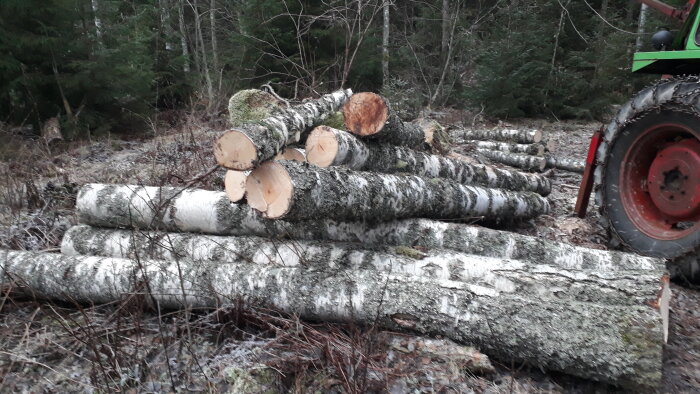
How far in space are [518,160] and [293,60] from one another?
7089mm

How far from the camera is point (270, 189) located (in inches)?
108

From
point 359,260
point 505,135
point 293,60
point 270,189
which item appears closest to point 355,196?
point 359,260

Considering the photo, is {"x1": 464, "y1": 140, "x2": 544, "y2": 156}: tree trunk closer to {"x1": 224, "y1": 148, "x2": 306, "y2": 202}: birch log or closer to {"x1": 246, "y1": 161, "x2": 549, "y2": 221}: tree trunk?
{"x1": 246, "y1": 161, "x2": 549, "y2": 221}: tree trunk

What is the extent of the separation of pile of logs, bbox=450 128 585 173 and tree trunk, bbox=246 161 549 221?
3687 millimetres

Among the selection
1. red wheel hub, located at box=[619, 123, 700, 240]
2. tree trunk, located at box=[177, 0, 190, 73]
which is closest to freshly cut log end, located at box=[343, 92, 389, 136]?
red wheel hub, located at box=[619, 123, 700, 240]

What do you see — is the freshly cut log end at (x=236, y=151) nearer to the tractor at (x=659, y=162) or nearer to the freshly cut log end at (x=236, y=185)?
the freshly cut log end at (x=236, y=185)

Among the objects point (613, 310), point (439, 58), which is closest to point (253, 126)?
point (613, 310)

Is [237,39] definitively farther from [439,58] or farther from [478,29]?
[478,29]

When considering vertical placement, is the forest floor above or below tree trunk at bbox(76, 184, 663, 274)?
below

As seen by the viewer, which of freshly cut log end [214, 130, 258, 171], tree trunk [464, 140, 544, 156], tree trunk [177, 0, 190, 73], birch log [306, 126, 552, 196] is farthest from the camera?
tree trunk [177, 0, 190, 73]

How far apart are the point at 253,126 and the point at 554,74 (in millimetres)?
12614

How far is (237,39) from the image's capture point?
1124cm

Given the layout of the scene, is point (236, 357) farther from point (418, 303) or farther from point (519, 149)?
point (519, 149)

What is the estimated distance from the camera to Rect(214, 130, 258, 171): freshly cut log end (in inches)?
103
